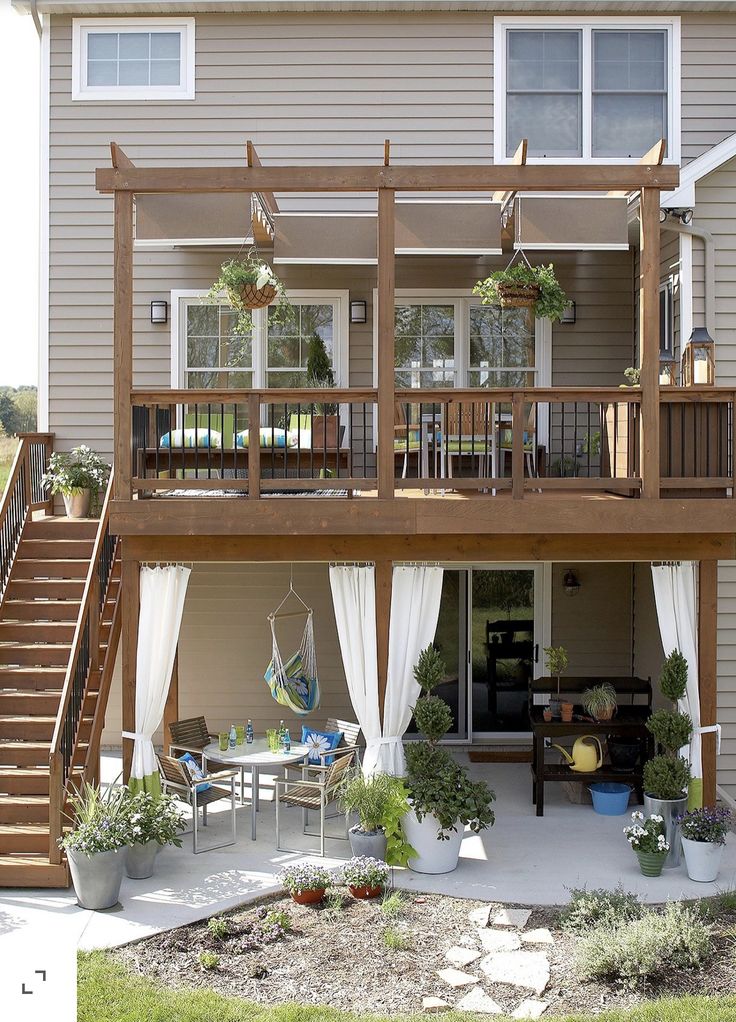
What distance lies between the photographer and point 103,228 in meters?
11.9

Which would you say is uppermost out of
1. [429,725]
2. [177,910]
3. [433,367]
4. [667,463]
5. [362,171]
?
[362,171]

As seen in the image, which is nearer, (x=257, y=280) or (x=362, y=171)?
(x=362, y=171)

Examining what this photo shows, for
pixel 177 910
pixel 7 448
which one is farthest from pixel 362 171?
pixel 7 448

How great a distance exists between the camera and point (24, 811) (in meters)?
8.41

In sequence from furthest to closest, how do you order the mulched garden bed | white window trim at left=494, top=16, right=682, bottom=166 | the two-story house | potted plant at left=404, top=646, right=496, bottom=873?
1. white window trim at left=494, top=16, right=682, bottom=166
2. the two-story house
3. potted plant at left=404, top=646, right=496, bottom=873
4. the mulched garden bed

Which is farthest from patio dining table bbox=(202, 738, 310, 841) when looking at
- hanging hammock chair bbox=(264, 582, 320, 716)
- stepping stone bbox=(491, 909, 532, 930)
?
stepping stone bbox=(491, 909, 532, 930)

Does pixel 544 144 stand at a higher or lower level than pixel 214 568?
higher

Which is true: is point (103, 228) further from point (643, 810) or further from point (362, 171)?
point (643, 810)

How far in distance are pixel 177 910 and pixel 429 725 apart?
247cm

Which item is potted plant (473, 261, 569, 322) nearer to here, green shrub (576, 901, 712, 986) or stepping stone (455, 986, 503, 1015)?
green shrub (576, 901, 712, 986)

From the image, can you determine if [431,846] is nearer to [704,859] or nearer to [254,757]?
[254,757]

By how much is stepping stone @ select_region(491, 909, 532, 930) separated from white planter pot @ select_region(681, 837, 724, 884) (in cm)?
152

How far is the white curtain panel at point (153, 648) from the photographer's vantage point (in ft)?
29.2

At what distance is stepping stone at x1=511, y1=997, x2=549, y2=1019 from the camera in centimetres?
626
